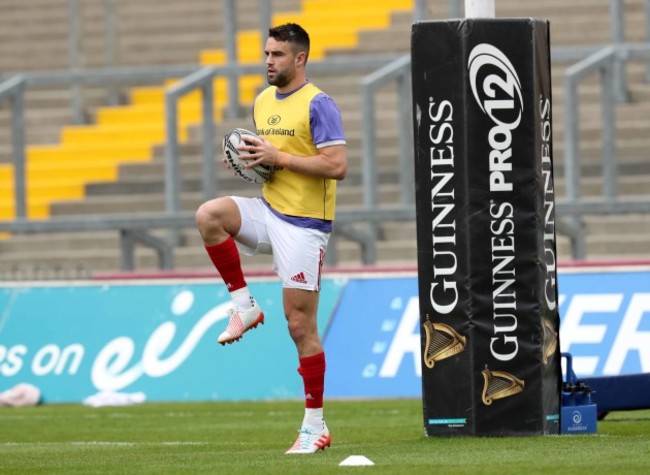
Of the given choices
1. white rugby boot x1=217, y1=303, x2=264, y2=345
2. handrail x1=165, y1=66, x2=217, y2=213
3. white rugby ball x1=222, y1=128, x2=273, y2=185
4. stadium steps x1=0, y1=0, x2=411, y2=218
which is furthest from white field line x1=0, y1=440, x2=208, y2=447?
stadium steps x1=0, y1=0, x2=411, y2=218

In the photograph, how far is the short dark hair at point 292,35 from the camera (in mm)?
9688

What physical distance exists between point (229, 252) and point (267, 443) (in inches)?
65.6

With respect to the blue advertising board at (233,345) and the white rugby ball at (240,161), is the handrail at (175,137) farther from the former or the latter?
the white rugby ball at (240,161)

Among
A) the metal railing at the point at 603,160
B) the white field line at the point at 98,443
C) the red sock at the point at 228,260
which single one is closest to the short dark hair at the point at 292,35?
the red sock at the point at 228,260

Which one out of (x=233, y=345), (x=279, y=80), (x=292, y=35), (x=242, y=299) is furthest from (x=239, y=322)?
(x=233, y=345)

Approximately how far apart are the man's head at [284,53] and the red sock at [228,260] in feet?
2.88

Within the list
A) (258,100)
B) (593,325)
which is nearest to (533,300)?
(258,100)

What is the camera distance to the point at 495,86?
10039 millimetres

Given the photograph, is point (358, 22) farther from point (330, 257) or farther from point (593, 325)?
point (593, 325)

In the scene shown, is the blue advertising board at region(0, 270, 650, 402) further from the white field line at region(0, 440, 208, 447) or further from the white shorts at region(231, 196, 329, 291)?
the white shorts at region(231, 196, 329, 291)

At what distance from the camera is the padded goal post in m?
10.1

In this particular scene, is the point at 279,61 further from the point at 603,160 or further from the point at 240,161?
the point at 603,160

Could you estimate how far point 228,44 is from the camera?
19344mm

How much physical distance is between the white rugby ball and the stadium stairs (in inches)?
322
